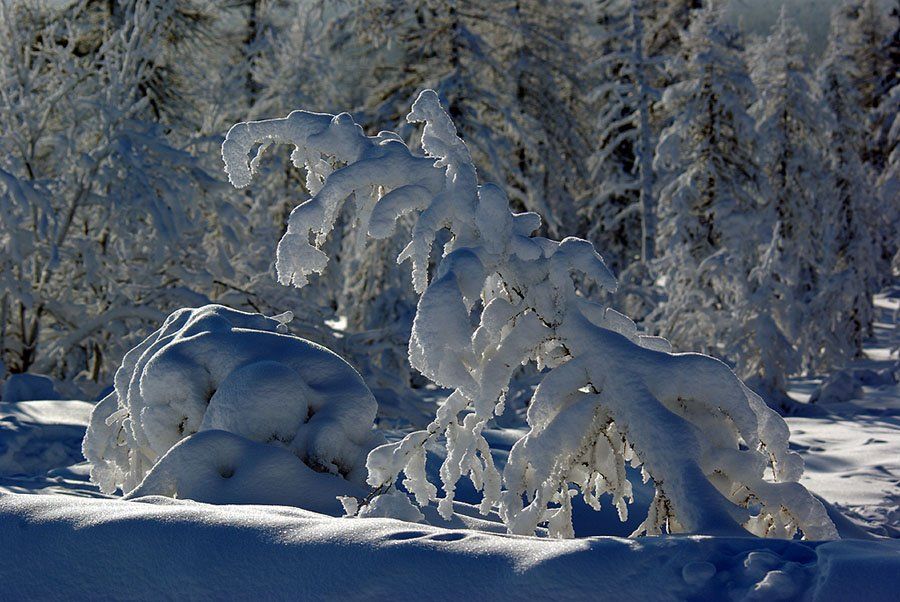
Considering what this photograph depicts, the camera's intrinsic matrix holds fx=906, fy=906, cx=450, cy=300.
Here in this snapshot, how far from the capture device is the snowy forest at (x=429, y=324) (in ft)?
8.16

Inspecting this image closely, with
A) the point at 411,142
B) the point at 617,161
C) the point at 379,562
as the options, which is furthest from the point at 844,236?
the point at 379,562

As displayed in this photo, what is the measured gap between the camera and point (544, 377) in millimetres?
3307

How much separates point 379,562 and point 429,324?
0.91m

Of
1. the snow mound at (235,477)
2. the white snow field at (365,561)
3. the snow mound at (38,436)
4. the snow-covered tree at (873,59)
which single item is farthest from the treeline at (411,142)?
the white snow field at (365,561)

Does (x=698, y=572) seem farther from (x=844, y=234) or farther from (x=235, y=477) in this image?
(x=844, y=234)

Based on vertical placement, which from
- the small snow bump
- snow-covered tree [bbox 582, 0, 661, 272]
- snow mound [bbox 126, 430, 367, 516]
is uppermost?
snow-covered tree [bbox 582, 0, 661, 272]

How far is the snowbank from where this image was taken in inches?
86.7

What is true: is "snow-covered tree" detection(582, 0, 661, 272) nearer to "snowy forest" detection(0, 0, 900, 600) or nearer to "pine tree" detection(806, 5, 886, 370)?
"snowy forest" detection(0, 0, 900, 600)

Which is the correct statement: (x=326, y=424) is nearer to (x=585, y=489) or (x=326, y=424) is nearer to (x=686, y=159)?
A: (x=585, y=489)

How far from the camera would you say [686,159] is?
16.7 meters

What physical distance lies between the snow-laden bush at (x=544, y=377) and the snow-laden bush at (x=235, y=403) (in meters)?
0.79

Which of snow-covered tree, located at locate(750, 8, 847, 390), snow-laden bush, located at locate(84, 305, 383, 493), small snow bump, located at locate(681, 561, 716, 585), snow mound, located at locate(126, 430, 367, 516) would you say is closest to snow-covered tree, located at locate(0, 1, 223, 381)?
snow-laden bush, located at locate(84, 305, 383, 493)

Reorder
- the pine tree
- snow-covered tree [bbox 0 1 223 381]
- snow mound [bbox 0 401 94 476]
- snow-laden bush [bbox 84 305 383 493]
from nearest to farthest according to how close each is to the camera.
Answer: snow-laden bush [bbox 84 305 383 493], snow mound [bbox 0 401 94 476], snow-covered tree [bbox 0 1 223 381], the pine tree

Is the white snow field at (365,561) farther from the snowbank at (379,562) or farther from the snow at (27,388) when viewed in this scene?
the snow at (27,388)
